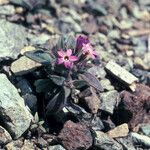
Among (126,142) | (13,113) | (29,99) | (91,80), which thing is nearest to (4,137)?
(13,113)

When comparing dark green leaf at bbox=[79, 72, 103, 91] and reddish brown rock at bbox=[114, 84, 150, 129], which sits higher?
dark green leaf at bbox=[79, 72, 103, 91]

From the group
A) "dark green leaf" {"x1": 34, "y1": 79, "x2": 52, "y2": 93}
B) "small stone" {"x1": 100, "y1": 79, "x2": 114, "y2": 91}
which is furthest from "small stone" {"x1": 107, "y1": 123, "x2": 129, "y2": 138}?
"dark green leaf" {"x1": 34, "y1": 79, "x2": 52, "y2": 93}

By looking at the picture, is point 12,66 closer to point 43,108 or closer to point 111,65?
point 43,108

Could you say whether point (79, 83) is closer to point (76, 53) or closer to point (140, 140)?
point (76, 53)

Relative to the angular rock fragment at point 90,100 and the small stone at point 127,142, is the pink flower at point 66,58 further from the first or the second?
the small stone at point 127,142

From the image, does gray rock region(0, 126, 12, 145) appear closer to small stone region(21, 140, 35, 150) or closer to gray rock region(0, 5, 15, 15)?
small stone region(21, 140, 35, 150)

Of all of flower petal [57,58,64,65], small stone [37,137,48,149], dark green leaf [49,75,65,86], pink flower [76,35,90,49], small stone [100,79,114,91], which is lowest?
small stone [37,137,48,149]
